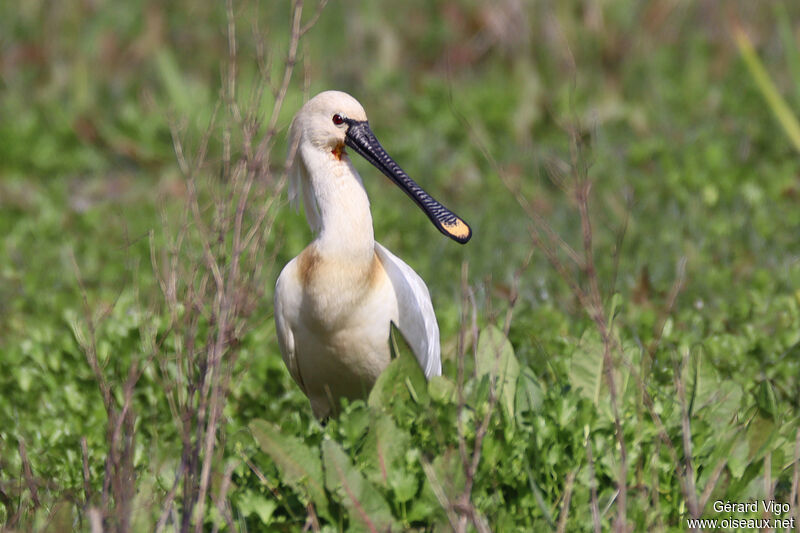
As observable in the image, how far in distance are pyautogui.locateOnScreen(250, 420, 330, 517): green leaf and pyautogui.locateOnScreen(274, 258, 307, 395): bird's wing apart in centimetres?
71

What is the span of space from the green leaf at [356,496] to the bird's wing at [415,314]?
0.73m

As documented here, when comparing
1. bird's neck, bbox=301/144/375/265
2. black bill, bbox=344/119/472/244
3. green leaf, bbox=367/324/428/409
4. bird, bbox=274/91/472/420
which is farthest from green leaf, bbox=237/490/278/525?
black bill, bbox=344/119/472/244

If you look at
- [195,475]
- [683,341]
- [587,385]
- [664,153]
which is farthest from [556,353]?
[664,153]

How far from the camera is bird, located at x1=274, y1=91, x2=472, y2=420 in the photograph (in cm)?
337

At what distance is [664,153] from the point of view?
640cm

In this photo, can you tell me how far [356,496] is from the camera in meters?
2.71

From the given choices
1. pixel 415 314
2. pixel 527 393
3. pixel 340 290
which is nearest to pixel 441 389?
pixel 527 393

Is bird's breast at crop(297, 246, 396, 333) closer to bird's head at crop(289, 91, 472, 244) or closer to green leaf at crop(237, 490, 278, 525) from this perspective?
bird's head at crop(289, 91, 472, 244)

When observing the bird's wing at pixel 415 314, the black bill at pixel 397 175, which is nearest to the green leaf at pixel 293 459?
the bird's wing at pixel 415 314

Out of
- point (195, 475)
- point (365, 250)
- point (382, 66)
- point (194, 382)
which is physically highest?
point (382, 66)

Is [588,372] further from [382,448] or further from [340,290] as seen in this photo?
[340,290]

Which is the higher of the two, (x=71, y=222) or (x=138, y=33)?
(x=138, y=33)

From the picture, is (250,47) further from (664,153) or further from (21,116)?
(664,153)

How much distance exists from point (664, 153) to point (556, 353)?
2.70 metres
